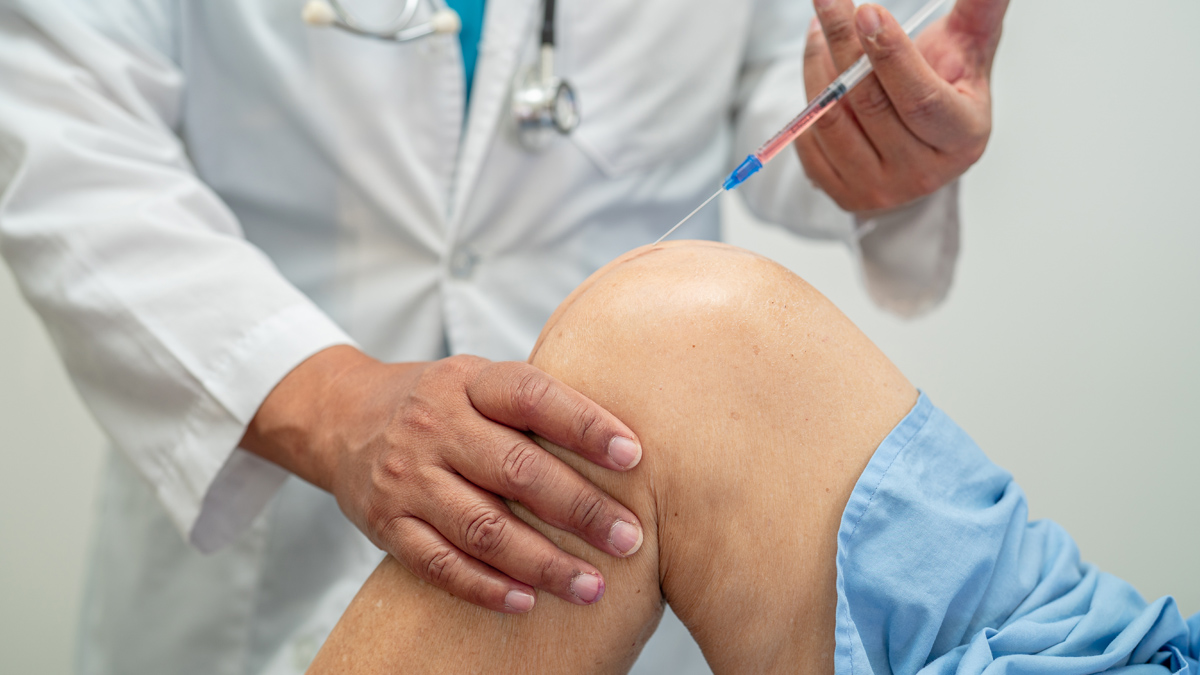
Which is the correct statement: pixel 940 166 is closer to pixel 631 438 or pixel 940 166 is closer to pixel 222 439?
pixel 631 438

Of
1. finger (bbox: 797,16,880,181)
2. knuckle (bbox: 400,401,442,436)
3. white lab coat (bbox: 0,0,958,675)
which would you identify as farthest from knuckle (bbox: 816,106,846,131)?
knuckle (bbox: 400,401,442,436)

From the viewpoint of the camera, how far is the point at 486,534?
523 millimetres

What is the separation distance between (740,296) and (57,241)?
633mm

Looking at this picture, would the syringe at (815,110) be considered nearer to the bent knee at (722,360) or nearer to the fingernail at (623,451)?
the bent knee at (722,360)

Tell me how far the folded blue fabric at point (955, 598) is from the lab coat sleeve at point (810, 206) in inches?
17.5

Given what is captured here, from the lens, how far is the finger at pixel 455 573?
0.52m

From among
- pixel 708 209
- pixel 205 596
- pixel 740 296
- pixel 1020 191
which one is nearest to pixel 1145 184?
pixel 1020 191

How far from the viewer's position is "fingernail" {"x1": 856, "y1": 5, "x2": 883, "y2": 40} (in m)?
0.61

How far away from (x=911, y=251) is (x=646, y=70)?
400 mm

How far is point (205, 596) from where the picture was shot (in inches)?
36.2

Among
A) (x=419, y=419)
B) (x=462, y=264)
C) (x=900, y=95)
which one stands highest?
(x=900, y=95)

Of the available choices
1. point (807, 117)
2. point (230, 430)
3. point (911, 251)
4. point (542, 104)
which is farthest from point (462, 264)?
point (911, 251)

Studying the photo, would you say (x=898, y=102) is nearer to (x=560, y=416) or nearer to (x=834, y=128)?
(x=834, y=128)

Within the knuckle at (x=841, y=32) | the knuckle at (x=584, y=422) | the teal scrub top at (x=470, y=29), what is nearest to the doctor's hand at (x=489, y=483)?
the knuckle at (x=584, y=422)
